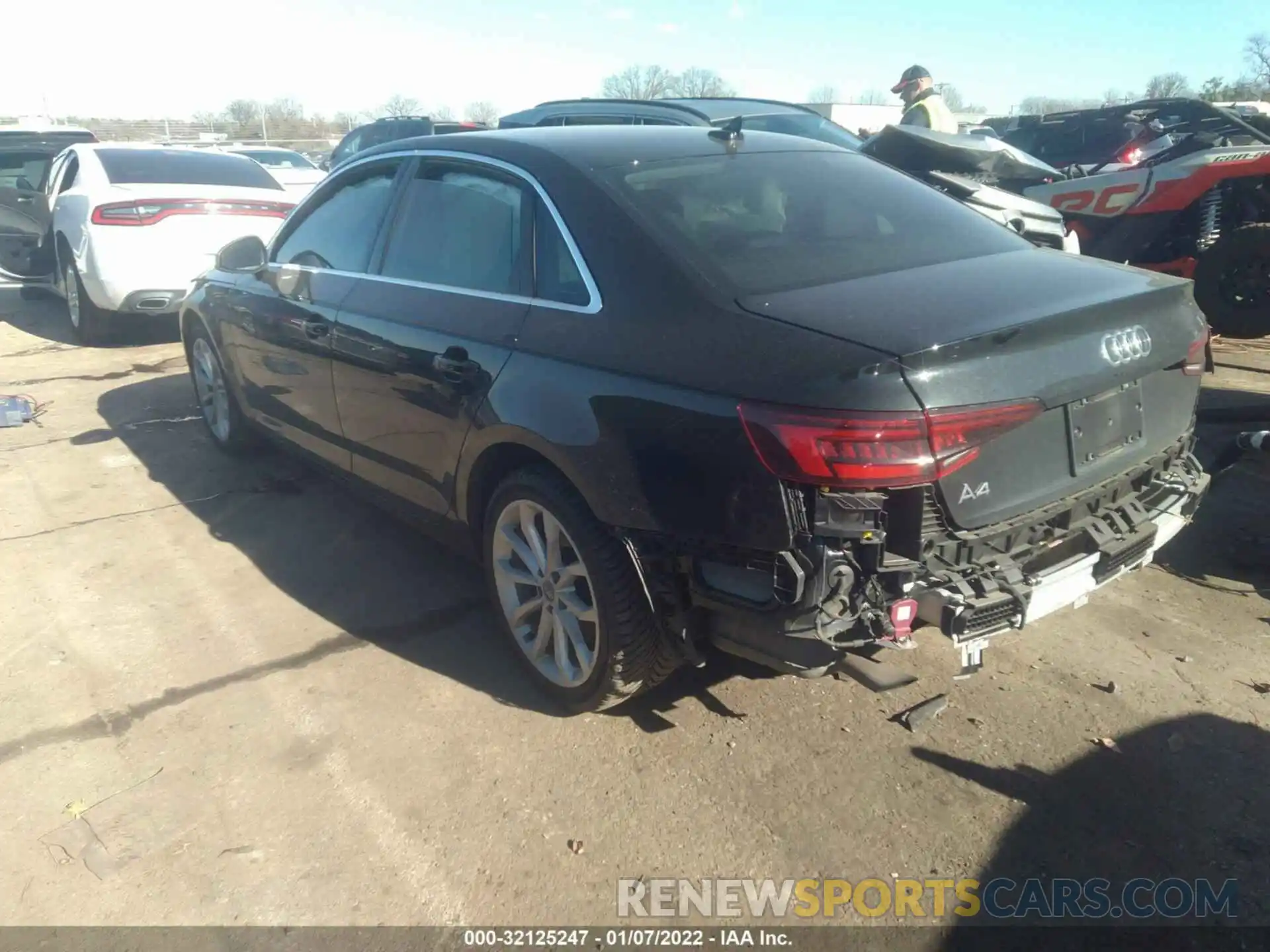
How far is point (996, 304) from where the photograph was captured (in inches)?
102

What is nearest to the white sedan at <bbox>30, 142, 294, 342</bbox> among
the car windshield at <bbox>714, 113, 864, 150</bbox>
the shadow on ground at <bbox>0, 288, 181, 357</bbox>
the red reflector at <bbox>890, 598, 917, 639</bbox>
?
the shadow on ground at <bbox>0, 288, 181, 357</bbox>

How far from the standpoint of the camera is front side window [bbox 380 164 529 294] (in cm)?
329

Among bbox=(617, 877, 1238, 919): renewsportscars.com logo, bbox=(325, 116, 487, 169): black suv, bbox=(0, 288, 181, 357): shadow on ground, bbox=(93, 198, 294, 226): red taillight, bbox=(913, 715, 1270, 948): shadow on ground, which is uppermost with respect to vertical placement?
bbox=(325, 116, 487, 169): black suv

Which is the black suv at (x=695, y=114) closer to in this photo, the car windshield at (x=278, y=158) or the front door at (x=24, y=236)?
the front door at (x=24, y=236)

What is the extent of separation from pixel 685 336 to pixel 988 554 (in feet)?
3.13

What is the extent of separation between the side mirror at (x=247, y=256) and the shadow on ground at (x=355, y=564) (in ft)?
3.57

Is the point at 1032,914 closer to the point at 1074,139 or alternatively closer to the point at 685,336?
the point at 685,336

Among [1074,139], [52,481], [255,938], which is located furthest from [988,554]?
[1074,139]

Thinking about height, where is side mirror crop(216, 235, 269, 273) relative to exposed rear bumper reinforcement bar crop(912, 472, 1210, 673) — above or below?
above

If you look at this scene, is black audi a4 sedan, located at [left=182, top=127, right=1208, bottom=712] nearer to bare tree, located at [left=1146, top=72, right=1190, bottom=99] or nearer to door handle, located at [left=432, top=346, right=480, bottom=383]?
door handle, located at [left=432, top=346, right=480, bottom=383]

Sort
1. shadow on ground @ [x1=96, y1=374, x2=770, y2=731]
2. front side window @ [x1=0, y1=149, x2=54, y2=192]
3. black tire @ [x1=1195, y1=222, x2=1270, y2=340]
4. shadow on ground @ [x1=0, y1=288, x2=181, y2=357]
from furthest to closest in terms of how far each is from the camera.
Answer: front side window @ [x1=0, y1=149, x2=54, y2=192] → shadow on ground @ [x1=0, y1=288, x2=181, y2=357] → black tire @ [x1=1195, y1=222, x2=1270, y2=340] → shadow on ground @ [x1=96, y1=374, x2=770, y2=731]

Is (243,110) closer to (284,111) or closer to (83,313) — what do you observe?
(284,111)

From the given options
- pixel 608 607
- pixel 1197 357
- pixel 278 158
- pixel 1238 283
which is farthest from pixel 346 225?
pixel 278 158

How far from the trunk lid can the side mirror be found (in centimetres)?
324
